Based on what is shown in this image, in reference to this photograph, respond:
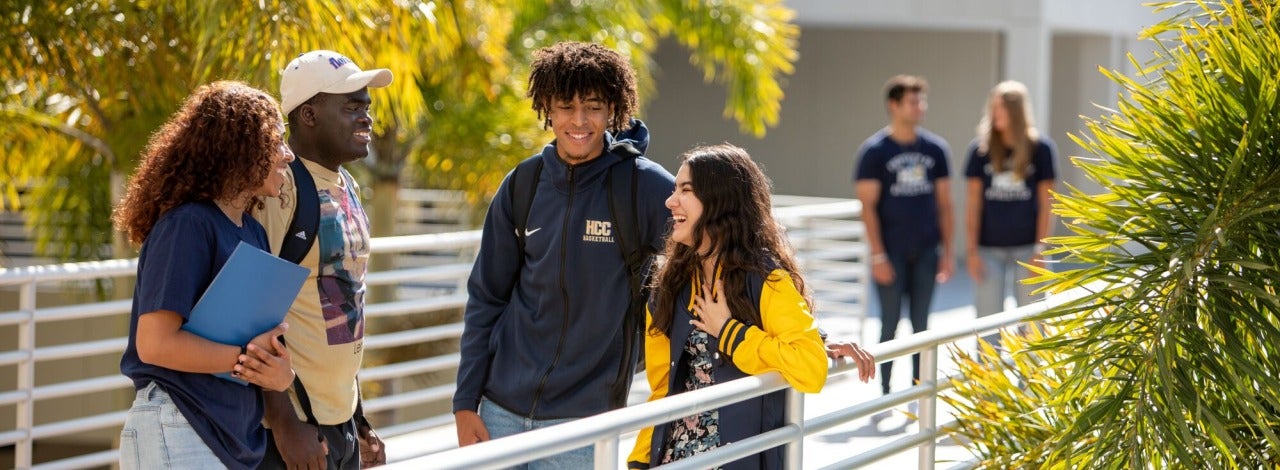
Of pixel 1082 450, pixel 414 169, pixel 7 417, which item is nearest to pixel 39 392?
pixel 1082 450

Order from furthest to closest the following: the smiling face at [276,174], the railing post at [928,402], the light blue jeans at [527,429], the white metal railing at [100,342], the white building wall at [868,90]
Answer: the white building wall at [868,90] < the white metal railing at [100,342] < the railing post at [928,402] < the light blue jeans at [527,429] < the smiling face at [276,174]

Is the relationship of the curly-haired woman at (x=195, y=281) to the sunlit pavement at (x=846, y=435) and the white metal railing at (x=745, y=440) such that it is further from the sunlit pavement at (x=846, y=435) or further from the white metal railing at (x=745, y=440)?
the sunlit pavement at (x=846, y=435)

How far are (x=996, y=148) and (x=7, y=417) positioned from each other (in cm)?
1138

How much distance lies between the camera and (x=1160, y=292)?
3.70 metres

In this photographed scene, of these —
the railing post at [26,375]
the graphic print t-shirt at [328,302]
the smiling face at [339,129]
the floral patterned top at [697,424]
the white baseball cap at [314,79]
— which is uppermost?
the white baseball cap at [314,79]

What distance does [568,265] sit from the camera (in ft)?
12.8

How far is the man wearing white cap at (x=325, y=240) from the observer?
3.55 metres

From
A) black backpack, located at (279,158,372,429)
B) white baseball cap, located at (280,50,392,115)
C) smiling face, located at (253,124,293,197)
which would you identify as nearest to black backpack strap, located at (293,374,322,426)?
black backpack, located at (279,158,372,429)

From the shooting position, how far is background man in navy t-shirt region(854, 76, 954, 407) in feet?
27.0

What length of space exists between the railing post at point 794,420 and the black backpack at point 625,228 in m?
0.48

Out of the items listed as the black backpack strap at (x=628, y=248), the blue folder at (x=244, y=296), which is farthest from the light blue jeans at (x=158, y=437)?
the black backpack strap at (x=628, y=248)

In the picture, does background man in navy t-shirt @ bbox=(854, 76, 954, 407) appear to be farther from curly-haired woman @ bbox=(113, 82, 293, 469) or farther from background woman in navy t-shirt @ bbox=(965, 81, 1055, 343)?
curly-haired woman @ bbox=(113, 82, 293, 469)

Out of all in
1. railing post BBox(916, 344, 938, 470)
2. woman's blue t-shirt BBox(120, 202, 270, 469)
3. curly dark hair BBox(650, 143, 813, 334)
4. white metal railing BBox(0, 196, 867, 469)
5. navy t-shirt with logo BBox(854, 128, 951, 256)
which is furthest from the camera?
navy t-shirt with logo BBox(854, 128, 951, 256)

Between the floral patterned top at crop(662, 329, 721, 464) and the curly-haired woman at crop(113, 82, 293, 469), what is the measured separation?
0.95 metres
